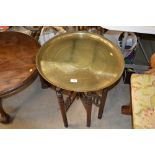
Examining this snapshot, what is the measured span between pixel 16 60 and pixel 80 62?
43 cm

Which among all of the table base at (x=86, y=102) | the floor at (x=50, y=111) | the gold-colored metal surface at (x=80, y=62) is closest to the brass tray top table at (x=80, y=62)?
the gold-colored metal surface at (x=80, y=62)

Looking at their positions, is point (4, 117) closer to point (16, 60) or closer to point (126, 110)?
point (16, 60)

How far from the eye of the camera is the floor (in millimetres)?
1905

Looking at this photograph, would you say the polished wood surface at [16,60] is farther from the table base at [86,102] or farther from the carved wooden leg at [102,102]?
the carved wooden leg at [102,102]

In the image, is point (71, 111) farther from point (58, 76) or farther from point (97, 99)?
point (58, 76)

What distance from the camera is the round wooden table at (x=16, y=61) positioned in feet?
4.68

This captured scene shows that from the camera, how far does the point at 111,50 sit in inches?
54.8

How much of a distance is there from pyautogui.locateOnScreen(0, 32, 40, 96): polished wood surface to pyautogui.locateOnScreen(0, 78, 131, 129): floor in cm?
58

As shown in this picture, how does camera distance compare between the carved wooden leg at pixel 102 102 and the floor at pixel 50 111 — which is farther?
the floor at pixel 50 111

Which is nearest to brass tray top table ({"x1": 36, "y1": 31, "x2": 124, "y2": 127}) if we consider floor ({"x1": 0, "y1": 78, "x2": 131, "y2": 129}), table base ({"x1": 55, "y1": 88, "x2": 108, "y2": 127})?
table base ({"x1": 55, "y1": 88, "x2": 108, "y2": 127})

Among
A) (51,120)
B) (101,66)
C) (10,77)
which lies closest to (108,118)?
(51,120)

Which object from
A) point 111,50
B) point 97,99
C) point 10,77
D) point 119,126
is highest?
point 111,50
